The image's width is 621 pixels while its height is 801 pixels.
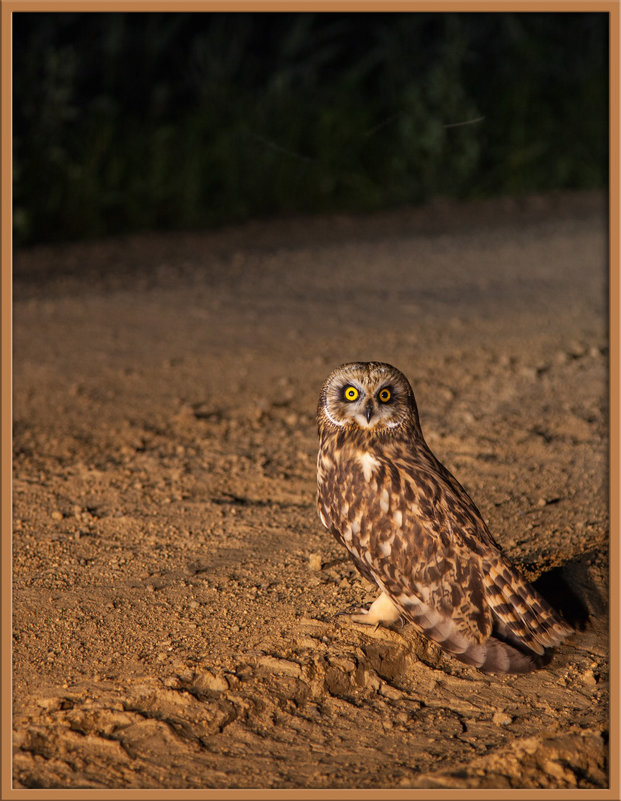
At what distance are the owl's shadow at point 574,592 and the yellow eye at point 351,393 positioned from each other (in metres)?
1.14

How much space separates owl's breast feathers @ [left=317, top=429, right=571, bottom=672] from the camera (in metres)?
3.33

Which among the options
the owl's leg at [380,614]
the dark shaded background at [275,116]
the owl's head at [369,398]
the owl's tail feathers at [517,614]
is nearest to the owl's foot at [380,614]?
the owl's leg at [380,614]

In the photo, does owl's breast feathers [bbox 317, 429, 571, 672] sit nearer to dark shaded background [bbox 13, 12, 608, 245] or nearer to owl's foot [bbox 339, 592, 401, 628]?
owl's foot [bbox 339, 592, 401, 628]

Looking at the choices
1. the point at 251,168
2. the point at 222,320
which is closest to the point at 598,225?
the point at 251,168

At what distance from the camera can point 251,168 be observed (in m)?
11.1

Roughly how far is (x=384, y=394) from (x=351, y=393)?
4.5 inches

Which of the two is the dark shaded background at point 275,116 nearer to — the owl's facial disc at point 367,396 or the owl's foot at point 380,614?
the owl's facial disc at point 367,396

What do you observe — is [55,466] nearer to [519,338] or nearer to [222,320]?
[222,320]

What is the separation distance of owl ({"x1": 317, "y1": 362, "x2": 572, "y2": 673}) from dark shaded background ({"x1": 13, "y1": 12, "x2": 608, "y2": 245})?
6.74 m

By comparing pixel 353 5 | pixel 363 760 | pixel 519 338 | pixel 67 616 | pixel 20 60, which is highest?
pixel 20 60

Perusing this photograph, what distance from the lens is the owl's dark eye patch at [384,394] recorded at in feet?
11.4

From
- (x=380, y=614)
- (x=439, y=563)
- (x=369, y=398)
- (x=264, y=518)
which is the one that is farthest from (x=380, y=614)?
(x=264, y=518)

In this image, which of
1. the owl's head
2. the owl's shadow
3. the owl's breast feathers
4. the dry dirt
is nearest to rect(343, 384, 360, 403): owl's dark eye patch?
the owl's head

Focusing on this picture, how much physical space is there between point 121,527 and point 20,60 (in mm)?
7363
